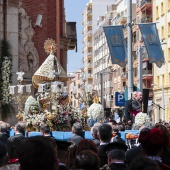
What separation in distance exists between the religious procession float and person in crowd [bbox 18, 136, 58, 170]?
14.5m

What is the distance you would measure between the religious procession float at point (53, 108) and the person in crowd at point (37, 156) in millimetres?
14526

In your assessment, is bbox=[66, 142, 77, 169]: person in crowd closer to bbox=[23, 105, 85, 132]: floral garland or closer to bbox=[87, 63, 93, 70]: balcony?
bbox=[23, 105, 85, 132]: floral garland

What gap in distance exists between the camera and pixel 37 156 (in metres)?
5.05

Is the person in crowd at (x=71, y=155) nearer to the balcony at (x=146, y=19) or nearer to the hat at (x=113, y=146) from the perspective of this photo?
the hat at (x=113, y=146)

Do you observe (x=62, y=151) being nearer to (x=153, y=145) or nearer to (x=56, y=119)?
(x=153, y=145)

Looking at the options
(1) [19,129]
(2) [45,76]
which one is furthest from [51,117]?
(1) [19,129]

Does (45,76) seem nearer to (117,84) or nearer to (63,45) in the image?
(63,45)

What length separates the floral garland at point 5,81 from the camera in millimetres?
29062

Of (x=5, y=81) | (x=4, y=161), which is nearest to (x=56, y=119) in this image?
(x=5, y=81)

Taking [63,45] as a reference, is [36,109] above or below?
below

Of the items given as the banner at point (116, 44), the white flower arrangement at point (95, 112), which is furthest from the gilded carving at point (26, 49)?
the white flower arrangement at point (95, 112)

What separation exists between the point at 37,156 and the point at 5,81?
24.4 m

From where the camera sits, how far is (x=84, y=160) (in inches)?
235

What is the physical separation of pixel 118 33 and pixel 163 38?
42600mm
